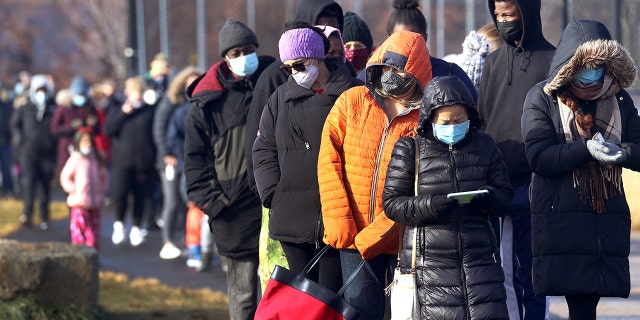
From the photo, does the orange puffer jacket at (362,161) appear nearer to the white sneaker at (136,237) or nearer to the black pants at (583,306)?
the black pants at (583,306)

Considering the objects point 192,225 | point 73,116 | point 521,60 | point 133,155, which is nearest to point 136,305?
point 192,225

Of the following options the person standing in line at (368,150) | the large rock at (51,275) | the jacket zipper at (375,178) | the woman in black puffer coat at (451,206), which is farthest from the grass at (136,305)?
the woman in black puffer coat at (451,206)

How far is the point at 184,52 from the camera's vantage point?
22.5m

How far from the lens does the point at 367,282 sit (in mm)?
6547

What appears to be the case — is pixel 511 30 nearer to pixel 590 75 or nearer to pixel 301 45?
pixel 590 75

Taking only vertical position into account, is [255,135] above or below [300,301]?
above

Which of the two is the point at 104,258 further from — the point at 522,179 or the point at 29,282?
the point at 522,179

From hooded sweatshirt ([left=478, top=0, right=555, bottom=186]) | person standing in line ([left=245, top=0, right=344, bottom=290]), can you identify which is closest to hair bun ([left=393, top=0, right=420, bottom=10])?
hooded sweatshirt ([left=478, top=0, right=555, bottom=186])

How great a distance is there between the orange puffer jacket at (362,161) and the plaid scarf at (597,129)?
70cm

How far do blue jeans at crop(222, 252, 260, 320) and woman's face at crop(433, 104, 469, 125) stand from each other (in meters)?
2.22

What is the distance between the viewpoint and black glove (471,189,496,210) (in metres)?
5.92

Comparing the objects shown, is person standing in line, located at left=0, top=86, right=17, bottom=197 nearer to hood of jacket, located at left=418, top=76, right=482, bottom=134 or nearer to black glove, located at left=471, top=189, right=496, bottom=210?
hood of jacket, located at left=418, top=76, right=482, bottom=134

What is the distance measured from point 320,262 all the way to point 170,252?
7063 mm

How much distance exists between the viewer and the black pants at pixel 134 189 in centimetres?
1516
